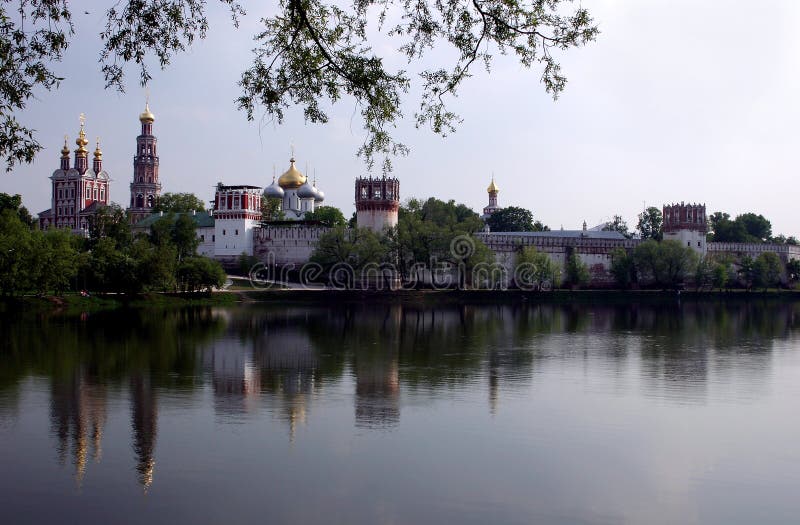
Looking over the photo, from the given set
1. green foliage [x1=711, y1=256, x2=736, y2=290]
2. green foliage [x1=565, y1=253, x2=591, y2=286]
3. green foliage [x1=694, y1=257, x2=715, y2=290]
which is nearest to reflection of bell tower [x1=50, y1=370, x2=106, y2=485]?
green foliage [x1=565, y1=253, x2=591, y2=286]

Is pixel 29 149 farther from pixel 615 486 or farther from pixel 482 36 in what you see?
pixel 615 486

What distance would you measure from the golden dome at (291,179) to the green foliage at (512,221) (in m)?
18.3

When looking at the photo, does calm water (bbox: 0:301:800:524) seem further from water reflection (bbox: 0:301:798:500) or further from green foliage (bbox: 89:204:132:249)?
green foliage (bbox: 89:204:132:249)

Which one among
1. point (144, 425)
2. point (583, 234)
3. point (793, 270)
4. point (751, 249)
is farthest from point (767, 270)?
point (144, 425)

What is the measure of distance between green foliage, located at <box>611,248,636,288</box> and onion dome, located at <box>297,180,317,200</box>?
26051mm

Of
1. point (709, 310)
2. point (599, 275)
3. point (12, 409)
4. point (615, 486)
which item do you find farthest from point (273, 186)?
point (615, 486)

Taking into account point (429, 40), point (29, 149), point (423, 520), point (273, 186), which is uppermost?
point (273, 186)

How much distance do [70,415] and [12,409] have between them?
1036 mm

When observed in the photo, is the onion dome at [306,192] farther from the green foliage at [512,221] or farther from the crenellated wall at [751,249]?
the crenellated wall at [751,249]

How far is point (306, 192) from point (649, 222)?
29.9 meters

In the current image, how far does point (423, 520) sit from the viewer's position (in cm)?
822

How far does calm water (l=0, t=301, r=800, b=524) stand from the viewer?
866 cm

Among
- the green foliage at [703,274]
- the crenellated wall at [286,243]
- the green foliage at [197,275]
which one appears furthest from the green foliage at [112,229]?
the green foliage at [703,274]

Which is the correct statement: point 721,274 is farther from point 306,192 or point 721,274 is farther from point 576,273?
point 306,192
